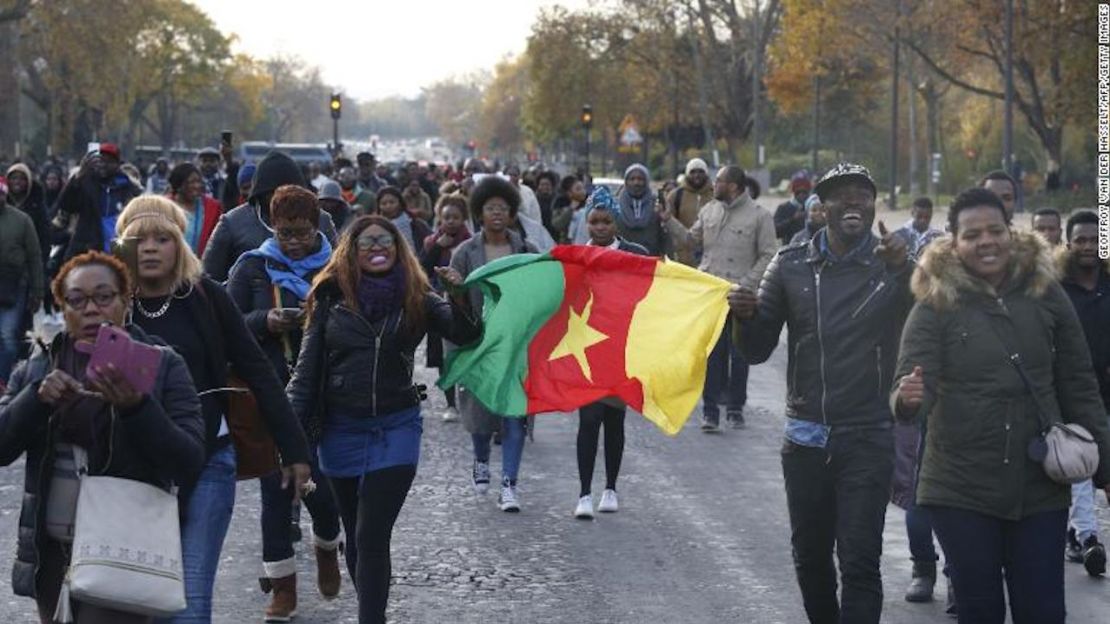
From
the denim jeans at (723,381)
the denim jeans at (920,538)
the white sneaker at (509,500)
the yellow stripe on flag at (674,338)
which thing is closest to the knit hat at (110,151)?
the denim jeans at (723,381)

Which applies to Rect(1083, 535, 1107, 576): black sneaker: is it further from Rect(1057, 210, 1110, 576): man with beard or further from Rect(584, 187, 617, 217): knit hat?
Rect(584, 187, 617, 217): knit hat

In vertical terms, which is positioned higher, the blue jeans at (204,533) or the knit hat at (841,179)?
the knit hat at (841,179)

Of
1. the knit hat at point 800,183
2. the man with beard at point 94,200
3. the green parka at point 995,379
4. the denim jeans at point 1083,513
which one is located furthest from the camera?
the knit hat at point 800,183

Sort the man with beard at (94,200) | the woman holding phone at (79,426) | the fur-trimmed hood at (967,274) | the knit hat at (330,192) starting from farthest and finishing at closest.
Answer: the man with beard at (94,200)
the knit hat at (330,192)
the fur-trimmed hood at (967,274)
the woman holding phone at (79,426)

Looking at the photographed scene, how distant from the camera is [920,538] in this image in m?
8.63

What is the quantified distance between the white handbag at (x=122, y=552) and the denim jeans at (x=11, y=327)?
9.51 m

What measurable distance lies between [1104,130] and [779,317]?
20.8 meters

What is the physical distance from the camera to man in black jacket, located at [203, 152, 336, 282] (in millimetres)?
9031

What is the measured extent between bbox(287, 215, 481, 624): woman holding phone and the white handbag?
199cm

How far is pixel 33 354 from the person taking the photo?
5223 mm

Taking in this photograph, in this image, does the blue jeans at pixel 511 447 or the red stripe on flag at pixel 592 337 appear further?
the blue jeans at pixel 511 447

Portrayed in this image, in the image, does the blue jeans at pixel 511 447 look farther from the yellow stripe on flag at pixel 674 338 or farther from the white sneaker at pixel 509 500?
the yellow stripe on flag at pixel 674 338

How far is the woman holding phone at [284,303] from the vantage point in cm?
810

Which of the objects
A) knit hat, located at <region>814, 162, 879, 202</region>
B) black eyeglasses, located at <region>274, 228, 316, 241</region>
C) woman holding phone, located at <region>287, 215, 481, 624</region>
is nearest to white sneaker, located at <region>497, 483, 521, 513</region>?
black eyeglasses, located at <region>274, 228, 316, 241</region>
